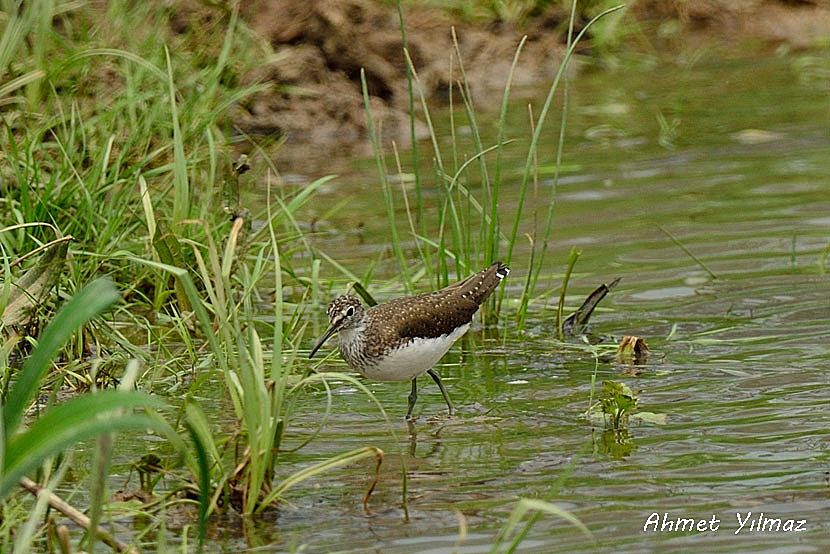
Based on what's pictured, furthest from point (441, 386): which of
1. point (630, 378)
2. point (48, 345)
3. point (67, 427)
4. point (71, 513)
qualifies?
point (67, 427)

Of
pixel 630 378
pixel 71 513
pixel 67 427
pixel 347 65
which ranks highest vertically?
pixel 67 427

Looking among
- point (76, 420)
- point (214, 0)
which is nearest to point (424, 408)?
point (76, 420)

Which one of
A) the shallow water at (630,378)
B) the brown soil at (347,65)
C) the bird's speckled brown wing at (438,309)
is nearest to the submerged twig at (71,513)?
the shallow water at (630,378)

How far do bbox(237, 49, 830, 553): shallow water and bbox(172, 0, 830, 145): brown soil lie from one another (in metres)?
1.36

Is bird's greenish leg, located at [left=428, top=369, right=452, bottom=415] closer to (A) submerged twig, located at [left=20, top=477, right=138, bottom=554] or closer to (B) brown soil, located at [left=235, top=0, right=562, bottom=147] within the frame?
(A) submerged twig, located at [left=20, top=477, right=138, bottom=554]

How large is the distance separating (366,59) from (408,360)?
772cm

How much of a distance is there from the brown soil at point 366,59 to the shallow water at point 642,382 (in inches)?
53.5

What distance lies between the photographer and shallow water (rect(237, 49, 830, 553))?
531 cm

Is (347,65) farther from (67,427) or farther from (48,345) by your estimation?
(67,427)

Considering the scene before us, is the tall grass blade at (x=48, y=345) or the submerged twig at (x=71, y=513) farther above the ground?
the tall grass blade at (x=48, y=345)

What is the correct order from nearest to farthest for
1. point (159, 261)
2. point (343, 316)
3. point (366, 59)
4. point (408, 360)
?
1. point (408, 360)
2. point (343, 316)
3. point (159, 261)
4. point (366, 59)

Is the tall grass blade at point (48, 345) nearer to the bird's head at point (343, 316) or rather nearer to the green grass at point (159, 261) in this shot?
the green grass at point (159, 261)

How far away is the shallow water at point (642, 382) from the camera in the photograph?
209 inches

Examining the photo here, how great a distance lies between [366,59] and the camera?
1393cm
